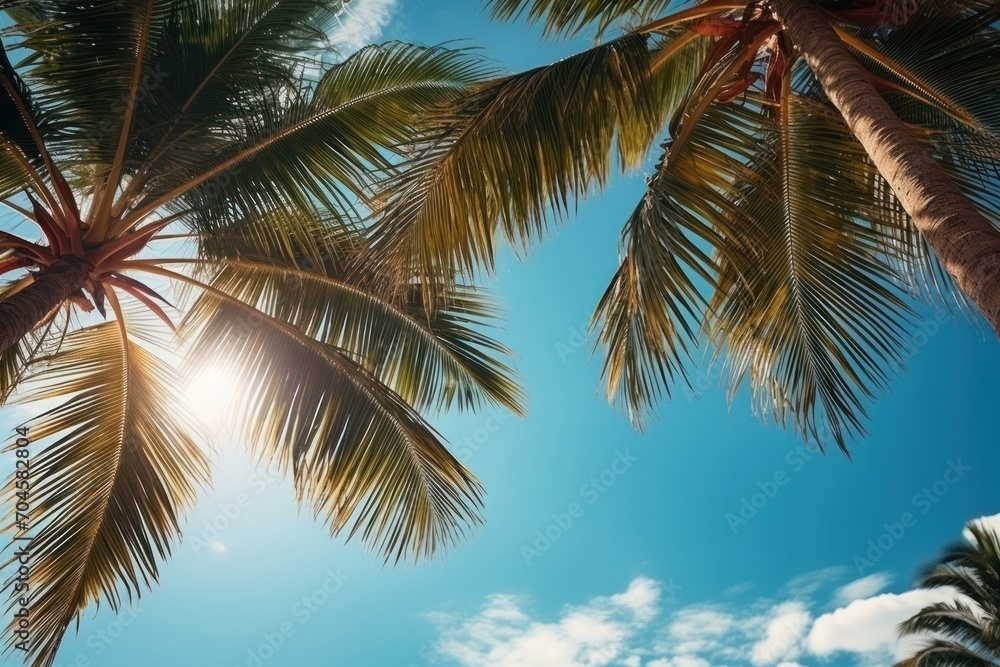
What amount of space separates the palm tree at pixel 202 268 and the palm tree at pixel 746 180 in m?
0.96

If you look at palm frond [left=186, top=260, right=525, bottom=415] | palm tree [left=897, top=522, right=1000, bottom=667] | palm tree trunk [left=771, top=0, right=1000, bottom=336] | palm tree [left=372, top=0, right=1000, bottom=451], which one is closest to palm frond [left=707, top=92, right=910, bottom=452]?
palm tree [left=372, top=0, right=1000, bottom=451]

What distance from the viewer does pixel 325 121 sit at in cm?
551

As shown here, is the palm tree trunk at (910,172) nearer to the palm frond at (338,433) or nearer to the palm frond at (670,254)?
the palm frond at (670,254)

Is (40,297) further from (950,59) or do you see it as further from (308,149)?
(950,59)

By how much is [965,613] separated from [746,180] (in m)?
14.8

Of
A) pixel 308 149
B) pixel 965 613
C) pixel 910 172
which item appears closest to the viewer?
pixel 910 172

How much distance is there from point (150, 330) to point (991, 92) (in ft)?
23.6

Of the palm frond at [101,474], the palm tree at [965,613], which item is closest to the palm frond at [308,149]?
the palm frond at [101,474]

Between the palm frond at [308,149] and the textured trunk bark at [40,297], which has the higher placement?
the palm frond at [308,149]

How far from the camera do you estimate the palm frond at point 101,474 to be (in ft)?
17.8

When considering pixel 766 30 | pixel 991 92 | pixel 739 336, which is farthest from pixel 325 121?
pixel 991 92

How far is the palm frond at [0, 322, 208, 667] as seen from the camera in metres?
5.43

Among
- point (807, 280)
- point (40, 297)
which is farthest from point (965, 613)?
point (40, 297)

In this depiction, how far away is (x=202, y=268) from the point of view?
6.08 meters
